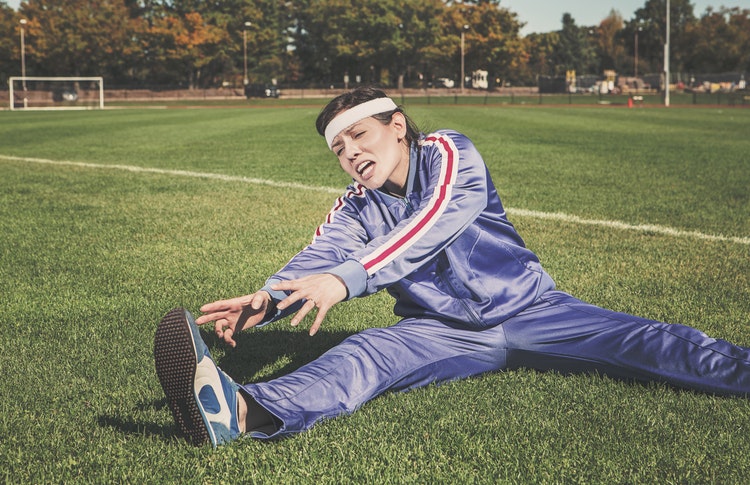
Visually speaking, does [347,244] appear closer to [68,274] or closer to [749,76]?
[68,274]

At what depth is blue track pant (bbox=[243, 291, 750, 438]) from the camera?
281 centimetres

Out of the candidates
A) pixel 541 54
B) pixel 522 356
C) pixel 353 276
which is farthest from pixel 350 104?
pixel 541 54

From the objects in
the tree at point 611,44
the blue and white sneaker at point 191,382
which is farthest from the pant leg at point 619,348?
the tree at point 611,44

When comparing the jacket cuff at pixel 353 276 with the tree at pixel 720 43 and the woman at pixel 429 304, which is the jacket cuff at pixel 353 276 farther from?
the tree at pixel 720 43

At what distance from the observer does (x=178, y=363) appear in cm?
233

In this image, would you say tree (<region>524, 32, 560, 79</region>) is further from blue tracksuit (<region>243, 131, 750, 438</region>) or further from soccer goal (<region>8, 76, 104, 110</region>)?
blue tracksuit (<region>243, 131, 750, 438</region>)

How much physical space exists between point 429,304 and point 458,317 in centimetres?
13

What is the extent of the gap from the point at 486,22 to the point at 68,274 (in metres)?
84.6

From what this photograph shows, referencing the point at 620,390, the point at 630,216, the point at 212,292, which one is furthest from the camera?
the point at 630,216

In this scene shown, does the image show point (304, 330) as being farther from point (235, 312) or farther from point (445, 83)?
point (445, 83)

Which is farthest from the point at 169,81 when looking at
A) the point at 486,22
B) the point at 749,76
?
the point at 749,76

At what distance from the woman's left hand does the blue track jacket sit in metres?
0.08

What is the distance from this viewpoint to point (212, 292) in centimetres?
470

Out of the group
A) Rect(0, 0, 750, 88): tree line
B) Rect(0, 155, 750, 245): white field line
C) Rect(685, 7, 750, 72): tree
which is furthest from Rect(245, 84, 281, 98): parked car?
Rect(685, 7, 750, 72): tree
